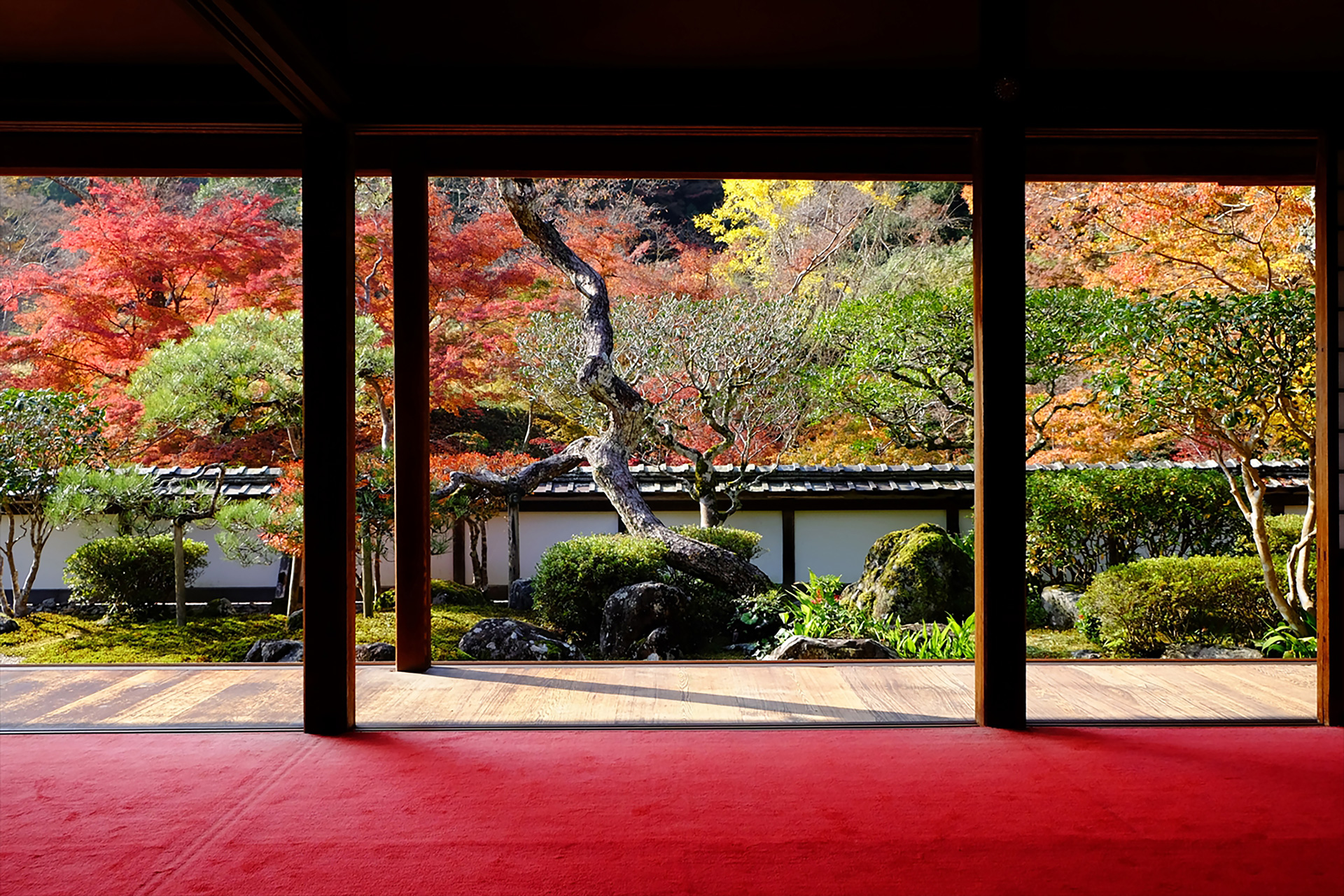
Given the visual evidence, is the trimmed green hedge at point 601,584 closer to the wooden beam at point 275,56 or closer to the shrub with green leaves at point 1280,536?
the shrub with green leaves at point 1280,536

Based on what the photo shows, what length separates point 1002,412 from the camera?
3.57 m

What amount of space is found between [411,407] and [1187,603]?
499cm

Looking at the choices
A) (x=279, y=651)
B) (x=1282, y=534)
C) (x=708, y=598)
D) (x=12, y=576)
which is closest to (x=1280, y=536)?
(x=1282, y=534)

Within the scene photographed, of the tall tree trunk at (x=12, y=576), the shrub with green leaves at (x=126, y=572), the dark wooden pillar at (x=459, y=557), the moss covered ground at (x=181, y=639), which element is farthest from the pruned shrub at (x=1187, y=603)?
the tall tree trunk at (x=12, y=576)

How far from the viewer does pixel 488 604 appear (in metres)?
8.85

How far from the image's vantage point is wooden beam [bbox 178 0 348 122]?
107 inches

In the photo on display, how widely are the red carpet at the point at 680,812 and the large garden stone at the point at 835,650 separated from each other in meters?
1.97

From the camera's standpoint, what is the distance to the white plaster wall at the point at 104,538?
8.41 meters

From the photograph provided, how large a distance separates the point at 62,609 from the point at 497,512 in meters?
3.73

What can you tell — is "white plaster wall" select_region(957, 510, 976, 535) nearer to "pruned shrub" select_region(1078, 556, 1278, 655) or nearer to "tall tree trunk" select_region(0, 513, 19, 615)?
"pruned shrub" select_region(1078, 556, 1278, 655)

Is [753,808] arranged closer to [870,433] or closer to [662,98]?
[662,98]

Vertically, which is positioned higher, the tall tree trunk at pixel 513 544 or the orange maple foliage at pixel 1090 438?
the orange maple foliage at pixel 1090 438

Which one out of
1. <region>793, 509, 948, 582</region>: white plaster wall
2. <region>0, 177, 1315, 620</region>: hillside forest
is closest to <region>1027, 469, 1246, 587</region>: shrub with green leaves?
<region>0, 177, 1315, 620</region>: hillside forest

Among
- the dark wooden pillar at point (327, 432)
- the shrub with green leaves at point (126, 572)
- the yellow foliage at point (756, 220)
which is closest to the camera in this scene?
the dark wooden pillar at point (327, 432)
